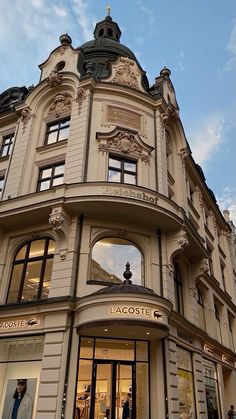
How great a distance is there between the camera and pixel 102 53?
26219mm

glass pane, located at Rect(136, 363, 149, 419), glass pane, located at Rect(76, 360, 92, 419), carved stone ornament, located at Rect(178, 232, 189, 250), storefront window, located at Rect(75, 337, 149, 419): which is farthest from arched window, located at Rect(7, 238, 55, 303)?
carved stone ornament, located at Rect(178, 232, 189, 250)

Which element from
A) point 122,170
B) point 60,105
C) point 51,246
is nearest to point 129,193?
point 122,170

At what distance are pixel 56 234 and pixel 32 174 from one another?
5120mm

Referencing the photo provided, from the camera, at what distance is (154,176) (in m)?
19.5

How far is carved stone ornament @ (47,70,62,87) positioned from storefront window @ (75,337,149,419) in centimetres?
1510

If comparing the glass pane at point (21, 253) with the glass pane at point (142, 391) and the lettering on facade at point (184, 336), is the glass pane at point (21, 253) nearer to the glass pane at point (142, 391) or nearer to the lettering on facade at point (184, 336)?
the glass pane at point (142, 391)

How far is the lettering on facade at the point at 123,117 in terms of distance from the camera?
2023 centimetres

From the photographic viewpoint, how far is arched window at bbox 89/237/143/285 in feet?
52.5

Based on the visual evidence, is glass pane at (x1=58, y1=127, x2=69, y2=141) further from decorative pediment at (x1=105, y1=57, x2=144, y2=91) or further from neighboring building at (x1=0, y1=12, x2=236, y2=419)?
decorative pediment at (x1=105, y1=57, x2=144, y2=91)

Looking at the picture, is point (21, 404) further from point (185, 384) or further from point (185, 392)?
point (185, 384)

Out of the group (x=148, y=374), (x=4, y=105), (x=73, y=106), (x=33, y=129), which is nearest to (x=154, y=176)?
(x=73, y=106)

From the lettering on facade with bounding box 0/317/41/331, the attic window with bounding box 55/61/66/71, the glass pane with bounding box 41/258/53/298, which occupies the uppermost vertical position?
the attic window with bounding box 55/61/66/71

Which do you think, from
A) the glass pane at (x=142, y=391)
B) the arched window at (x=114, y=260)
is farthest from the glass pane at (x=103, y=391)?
the arched window at (x=114, y=260)

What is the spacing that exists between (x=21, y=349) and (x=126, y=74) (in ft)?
55.2
